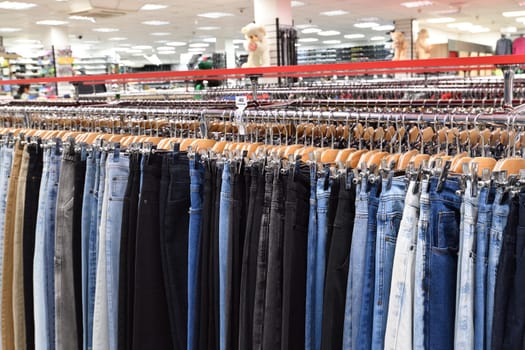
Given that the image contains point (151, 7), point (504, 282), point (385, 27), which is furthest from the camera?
point (385, 27)

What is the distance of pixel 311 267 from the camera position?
1.43m

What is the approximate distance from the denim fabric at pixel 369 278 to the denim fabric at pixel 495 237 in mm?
264

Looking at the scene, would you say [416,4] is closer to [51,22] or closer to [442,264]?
[51,22]

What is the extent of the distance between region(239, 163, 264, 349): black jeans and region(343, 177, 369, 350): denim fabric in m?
0.28

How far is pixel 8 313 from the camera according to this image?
223 cm

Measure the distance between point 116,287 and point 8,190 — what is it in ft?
2.19

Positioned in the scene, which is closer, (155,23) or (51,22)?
(51,22)

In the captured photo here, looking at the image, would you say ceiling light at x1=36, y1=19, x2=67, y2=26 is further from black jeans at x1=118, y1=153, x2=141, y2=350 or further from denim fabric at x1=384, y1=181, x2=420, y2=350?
denim fabric at x1=384, y1=181, x2=420, y2=350

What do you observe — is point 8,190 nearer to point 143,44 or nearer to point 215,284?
point 215,284

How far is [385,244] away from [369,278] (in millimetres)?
99

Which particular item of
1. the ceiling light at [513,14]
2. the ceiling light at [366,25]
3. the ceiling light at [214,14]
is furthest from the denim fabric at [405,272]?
the ceiling light at [366,25]

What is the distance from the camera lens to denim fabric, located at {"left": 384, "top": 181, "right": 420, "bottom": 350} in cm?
122

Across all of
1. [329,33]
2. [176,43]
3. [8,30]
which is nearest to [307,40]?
[329,33]

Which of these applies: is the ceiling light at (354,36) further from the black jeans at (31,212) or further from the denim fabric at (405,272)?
the denim fabric at (405,272)
